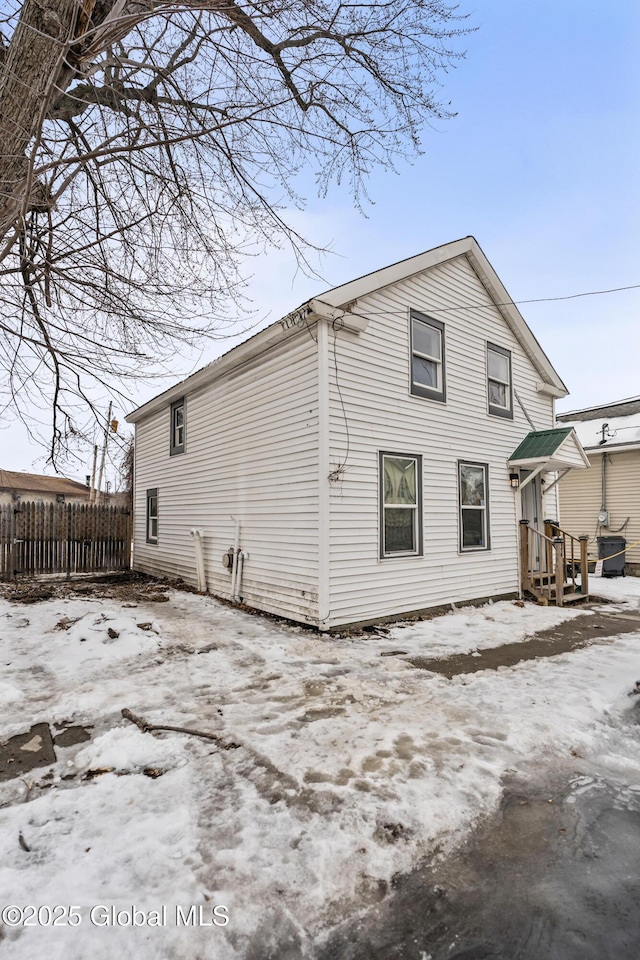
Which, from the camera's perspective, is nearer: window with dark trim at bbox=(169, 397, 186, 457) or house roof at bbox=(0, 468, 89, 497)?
window with dark trim at bbox=(169, 397, 186, 457)

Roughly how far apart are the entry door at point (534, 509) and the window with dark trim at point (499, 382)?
1.89m

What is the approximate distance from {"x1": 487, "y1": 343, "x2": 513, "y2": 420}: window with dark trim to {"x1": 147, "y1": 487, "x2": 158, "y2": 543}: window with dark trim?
881cm

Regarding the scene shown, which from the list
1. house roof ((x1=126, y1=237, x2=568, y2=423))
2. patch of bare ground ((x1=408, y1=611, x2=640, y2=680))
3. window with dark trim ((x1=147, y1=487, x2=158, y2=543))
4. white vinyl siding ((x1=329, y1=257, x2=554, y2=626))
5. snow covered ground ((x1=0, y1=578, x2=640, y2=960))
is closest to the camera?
snow covered ground ((x1=0, y1=578, x2=640, y2=960))

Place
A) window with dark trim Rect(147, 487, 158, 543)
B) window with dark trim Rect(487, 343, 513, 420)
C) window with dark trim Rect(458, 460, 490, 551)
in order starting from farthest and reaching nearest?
window with dark trim Rect(147, 487, 158, 543) → window with dark trim Rect(487, 343, 513, 420) → window with dark trim Rect(458, 460, 490, 551)

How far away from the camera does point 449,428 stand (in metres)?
8.30

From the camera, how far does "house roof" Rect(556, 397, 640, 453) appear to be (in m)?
14.3

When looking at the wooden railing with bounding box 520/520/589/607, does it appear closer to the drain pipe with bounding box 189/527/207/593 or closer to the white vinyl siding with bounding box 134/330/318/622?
the white vinyl siding with bounding box 134/330/318/622

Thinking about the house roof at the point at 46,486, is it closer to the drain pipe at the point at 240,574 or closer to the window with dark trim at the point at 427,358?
the drain pipe at the point at 240,574

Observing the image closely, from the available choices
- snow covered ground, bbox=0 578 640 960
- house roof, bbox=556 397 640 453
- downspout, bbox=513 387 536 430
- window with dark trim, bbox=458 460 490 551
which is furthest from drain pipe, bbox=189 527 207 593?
house roof, bbox=556 397 640 453

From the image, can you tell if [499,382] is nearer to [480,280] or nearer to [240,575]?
[480,280]

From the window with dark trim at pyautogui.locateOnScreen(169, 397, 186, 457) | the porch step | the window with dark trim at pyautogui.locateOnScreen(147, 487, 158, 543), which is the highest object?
the window with dark trim at pyautogui.locateOnScreen(169, 397, 186, 457)

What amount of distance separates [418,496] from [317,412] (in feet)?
7.75

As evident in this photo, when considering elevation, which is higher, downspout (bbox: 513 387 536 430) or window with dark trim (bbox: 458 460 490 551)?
downspout (bbox: 513 387 536 430)

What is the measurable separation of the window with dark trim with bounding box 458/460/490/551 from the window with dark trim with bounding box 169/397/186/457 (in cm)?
653
